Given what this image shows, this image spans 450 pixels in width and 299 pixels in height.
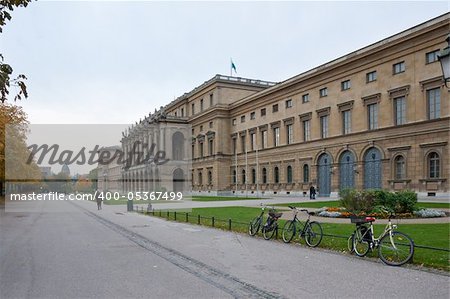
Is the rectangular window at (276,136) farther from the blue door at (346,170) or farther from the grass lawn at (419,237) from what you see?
the grass lawn at (419,237)

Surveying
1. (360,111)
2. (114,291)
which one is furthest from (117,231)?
(360,111)

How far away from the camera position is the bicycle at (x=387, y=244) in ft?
33.8

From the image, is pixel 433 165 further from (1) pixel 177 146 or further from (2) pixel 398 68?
(1) pixel 177 146

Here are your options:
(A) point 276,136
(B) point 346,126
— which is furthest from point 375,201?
(A) point 276,136

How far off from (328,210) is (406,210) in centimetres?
441

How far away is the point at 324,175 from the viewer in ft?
182

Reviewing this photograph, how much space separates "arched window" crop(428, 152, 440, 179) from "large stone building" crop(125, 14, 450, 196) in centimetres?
9

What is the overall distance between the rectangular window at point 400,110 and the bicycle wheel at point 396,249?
119ft

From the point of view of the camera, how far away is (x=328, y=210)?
25734 mm

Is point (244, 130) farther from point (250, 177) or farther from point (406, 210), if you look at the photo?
point (406, 210)

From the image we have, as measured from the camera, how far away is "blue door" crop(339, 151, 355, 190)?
50.5 m

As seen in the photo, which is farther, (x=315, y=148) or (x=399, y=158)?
(x=315, y=148)

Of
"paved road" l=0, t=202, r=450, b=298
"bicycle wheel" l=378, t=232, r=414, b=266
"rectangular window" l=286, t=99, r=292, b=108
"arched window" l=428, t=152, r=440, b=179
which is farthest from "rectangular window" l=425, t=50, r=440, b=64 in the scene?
"bicycle wheel" l=378, t=232, r=414, b=266

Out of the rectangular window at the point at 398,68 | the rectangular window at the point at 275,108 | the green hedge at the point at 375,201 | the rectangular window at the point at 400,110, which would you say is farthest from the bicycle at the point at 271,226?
the rectangular window at the point at 275,108
